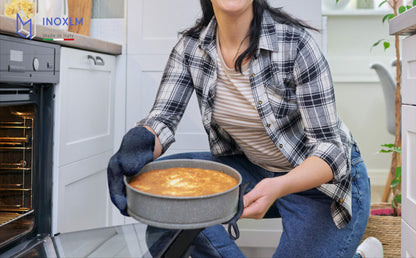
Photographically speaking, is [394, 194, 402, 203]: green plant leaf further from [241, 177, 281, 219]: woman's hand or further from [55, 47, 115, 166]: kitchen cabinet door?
[55, 47, 115, 166]: kitchen cabinet door

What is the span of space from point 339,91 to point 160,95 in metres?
2.82

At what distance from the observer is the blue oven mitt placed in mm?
830

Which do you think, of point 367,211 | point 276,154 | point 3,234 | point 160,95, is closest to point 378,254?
point 367,211

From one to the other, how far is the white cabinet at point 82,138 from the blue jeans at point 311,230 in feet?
2.09

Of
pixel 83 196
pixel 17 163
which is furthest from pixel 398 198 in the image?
pixel 17 163

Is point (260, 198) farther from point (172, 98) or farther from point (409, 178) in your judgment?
point (409, 178)

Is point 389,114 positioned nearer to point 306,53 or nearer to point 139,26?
point 139,26

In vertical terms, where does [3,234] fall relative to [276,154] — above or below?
below

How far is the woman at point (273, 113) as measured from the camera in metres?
1.13

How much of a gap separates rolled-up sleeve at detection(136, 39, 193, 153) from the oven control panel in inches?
16.4

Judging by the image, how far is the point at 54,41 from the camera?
4.98ft

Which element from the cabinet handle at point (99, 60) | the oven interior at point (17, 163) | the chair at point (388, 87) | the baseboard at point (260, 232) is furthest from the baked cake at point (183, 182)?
A: the chair at point (388, 87)

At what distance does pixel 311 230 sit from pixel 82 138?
1.00m

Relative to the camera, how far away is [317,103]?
1126mm
